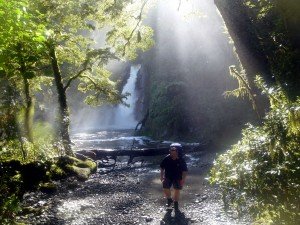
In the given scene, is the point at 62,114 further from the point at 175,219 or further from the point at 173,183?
the point at 175,219

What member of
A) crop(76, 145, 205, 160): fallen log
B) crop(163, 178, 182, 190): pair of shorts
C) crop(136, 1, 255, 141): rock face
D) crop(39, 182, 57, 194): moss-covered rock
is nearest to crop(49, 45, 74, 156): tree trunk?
crop(76, 145, 205, 160): fallen log

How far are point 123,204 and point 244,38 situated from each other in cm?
693

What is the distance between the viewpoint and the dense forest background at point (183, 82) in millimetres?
5094

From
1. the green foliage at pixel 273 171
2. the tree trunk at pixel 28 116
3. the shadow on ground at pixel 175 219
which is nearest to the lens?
the green foliage at pixel 273 171

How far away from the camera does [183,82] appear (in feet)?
125

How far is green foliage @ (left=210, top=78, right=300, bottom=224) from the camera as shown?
473 centimetres

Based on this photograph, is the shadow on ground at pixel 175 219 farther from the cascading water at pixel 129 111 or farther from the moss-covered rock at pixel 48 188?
the cascading water at pixel 129 111

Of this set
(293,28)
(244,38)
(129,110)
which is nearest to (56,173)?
(244,38)

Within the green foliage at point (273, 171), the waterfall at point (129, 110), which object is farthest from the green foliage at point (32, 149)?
the waterfall at point (129, 110)

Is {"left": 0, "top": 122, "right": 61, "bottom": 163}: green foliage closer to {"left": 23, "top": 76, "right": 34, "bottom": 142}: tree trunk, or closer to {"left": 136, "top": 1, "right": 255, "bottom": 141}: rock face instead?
{"left": 23, "top": 76, "right": 34, "bottom": 142}: tree trunk

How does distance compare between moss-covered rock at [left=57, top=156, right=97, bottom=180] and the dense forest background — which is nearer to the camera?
the dense forest background

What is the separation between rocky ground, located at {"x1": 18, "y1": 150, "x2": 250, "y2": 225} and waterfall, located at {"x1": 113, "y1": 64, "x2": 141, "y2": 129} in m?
38.3

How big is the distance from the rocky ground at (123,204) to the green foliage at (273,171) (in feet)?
10.8

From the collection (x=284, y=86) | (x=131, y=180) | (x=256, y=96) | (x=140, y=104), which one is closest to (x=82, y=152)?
(x=131, y=180)
